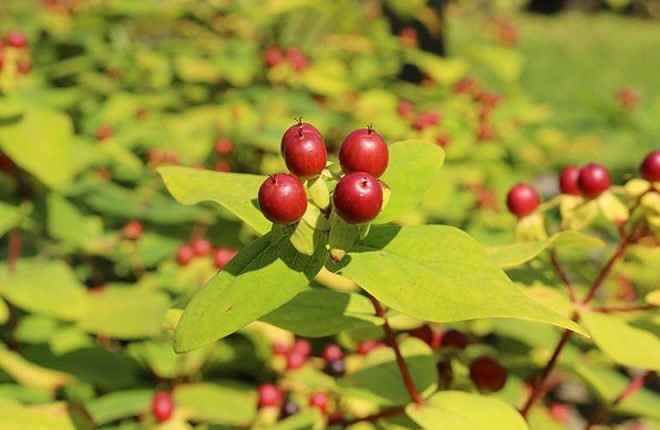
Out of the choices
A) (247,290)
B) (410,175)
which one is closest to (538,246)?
(410,175)

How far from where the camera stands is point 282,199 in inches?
31.6

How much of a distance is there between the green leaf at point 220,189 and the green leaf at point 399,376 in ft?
1.21

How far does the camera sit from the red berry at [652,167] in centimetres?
110

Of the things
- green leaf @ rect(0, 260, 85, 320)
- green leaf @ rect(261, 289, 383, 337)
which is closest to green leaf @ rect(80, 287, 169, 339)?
green leaf @ rect(0, 260, 85, 320)

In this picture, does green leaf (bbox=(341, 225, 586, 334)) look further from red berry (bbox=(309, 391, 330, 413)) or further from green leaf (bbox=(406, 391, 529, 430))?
red berry (bbox=(309, 391, 330, 413))

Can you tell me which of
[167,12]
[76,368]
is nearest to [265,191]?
[76,368]

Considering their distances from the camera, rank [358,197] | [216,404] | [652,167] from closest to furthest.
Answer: [358,197], [652,167], [216,404]

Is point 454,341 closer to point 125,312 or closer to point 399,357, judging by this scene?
point 399,357

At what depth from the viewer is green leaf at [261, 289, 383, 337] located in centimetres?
102

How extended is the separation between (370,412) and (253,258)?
638 millimetres

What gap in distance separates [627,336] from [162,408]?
0.79m

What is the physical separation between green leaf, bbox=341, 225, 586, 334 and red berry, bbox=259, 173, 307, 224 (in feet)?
0.31

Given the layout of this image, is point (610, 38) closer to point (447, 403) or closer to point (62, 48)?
point (62, 48)

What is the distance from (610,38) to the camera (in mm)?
15609
